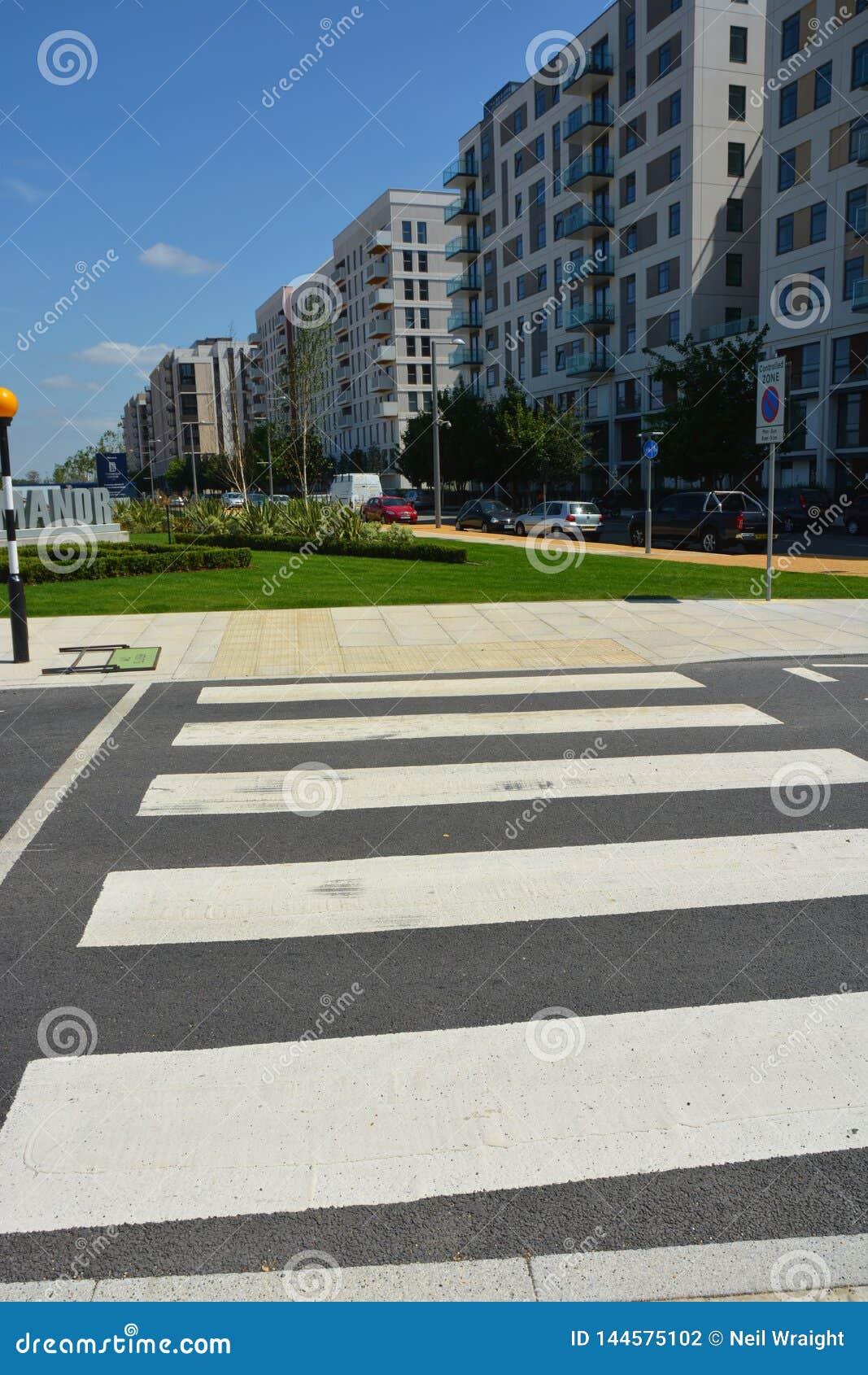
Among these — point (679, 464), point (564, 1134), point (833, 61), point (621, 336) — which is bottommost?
point (564, 1134)

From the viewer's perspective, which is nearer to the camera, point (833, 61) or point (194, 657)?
point (194, 657)

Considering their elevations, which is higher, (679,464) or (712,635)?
(679,464)

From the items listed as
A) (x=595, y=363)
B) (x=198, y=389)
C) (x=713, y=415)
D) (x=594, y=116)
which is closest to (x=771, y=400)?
(x=713, y=415)

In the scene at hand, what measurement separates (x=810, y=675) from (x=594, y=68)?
53.0m

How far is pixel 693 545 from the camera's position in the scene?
3050 centimetres

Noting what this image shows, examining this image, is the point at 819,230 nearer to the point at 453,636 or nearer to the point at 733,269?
the point at 733,269

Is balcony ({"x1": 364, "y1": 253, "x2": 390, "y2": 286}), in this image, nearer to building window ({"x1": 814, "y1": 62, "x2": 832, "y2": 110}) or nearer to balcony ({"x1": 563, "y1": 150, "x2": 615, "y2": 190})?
balcony ({"x1": 563, "y1": 150, "x2": 615, "y2": 190})

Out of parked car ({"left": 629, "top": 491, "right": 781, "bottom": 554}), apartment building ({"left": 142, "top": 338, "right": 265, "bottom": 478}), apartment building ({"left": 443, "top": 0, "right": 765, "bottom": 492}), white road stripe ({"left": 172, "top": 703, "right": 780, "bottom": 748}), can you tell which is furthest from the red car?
apartment building ({"left": 142, "top": 338, "right": 265, "bottom": 478})

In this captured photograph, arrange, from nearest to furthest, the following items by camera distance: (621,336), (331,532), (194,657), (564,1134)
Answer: (564,1134) → (194,657) → (331,532) → (621,336)

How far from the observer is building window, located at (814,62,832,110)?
131 ft

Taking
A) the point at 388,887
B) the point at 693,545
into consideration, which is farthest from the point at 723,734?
the point at 693,545

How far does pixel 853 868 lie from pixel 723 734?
2.74 metres

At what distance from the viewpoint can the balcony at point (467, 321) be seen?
71.4 metres

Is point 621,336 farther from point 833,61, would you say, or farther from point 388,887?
point 388,887
